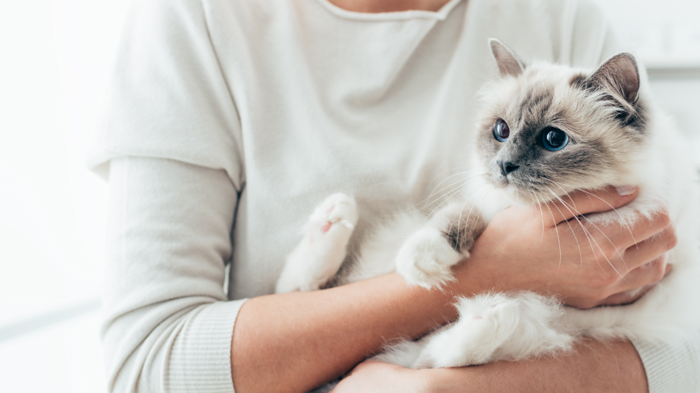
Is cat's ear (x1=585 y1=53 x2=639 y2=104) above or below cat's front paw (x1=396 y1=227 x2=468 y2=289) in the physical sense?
above

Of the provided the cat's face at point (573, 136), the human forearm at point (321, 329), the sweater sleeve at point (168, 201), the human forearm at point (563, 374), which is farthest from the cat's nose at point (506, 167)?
the sweater sleeve at point (168, 201)

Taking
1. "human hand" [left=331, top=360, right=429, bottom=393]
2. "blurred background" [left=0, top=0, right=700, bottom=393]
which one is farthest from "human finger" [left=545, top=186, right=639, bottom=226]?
"blurred background" [left=0, top=0, right=700, bottom=393]

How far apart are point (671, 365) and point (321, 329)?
0.93 meters

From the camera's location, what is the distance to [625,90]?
93 cm

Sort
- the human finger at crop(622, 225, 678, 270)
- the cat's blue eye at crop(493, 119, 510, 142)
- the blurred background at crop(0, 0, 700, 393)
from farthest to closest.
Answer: the blurred background at crop(0, 0, 700, 393) < the cat's blue eye at crop(493, 119, 510, 142) < the human finger at crop(622, 225, 678, 270)

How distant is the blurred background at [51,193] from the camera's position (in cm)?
124

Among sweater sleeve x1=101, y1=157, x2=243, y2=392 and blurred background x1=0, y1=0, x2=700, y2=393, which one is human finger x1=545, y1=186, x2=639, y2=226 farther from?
sweater sleeve x1=101, y1=157, x2=243, y2=392

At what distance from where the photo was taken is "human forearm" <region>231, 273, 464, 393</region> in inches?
37.7

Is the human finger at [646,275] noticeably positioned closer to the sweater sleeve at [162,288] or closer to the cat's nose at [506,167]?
the cat's nose at [506,167]

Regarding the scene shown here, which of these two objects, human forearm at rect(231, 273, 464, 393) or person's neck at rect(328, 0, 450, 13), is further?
person's neck at rect(328, 0, 450, 13)

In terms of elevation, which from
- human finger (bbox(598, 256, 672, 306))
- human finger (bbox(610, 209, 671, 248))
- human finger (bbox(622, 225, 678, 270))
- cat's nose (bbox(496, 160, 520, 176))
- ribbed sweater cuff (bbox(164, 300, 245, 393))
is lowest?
ribbed sweater cuff (bbox(164, 300, 245, 393))

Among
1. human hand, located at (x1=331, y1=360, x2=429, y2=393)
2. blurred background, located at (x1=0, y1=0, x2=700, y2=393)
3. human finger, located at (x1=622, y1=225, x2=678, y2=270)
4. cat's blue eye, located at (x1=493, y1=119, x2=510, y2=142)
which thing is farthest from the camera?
blurred background, located at (x1=0, y1=0, x2=700, y2=393)

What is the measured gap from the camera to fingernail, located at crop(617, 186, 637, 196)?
972mm

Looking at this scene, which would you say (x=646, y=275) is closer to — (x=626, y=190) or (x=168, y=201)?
(x=626, y=190)
